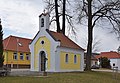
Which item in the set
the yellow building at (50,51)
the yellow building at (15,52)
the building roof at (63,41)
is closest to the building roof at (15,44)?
the yellow building at (15,52)

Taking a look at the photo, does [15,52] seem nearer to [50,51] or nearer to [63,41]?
[63,41]

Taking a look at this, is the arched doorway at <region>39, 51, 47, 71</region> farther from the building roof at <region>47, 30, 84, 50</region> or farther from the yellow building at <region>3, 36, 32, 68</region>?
the yellow building at <region>3, 36, 32, 68</region>

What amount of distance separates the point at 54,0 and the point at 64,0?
1798 mm

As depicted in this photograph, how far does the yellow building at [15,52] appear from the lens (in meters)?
51.9

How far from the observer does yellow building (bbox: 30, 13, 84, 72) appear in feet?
115

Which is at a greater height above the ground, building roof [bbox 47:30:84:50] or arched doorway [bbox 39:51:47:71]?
building roof [bbox 47:30:84:50]

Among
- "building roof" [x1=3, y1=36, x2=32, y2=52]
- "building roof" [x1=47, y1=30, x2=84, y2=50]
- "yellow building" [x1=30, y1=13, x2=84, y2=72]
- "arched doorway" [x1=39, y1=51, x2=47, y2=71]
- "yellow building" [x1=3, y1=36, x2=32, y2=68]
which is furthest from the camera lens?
"building roof" [x1=3, y1=36, x2=32, y2=52]

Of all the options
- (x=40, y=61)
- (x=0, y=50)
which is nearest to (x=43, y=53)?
(x=40, y=61)

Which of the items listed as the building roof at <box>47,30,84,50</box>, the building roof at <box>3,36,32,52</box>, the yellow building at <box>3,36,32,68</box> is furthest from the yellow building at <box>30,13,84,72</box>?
the building roof at <box>3,36,32,52</box>

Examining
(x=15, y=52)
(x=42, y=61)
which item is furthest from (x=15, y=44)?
(x=42, y=61)

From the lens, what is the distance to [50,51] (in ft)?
116

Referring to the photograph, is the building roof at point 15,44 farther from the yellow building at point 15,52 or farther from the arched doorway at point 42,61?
the arched doorway at point 42,61

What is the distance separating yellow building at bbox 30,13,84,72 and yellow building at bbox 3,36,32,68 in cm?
1546

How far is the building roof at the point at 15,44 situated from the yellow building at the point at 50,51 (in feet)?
54.2
